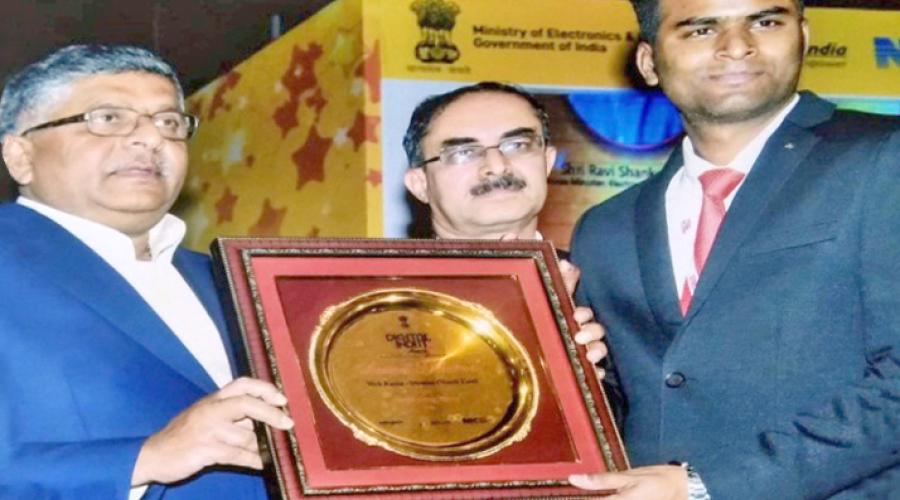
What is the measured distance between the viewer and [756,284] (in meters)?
2.09

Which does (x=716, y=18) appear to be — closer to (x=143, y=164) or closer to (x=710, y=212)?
(x=710, y=212)

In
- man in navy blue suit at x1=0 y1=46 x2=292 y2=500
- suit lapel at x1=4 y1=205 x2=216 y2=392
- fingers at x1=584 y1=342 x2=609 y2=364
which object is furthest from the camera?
suit lapel at x1=4 y1=205 x2=216 y2=392

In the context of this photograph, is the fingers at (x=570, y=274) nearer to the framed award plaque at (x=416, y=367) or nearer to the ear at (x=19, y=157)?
the framed award plaque at (x=416, y=367)

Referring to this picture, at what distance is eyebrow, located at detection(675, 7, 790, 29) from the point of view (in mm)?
2164

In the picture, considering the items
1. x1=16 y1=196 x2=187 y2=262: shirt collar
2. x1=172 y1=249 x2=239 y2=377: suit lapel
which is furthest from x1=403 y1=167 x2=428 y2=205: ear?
x1=16 y1=196 x2=187 y2=262: shirt collar

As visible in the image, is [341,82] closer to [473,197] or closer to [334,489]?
[473,197]

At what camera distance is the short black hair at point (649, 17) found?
2299 millimetres

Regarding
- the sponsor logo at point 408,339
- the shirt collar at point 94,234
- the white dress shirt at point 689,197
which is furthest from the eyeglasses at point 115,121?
the white dress shirt at point 689,197

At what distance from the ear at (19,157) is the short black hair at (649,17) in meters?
1.23

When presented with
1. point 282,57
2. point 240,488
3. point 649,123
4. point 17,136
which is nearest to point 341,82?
point 282,57

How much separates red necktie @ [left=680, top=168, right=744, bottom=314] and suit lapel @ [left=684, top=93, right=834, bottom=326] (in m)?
0.05

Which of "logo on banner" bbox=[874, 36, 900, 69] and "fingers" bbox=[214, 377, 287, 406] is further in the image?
"logo on banner" bbox=[874, 36, 900, 69]

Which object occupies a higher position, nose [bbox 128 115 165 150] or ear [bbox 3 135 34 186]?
nose [bbox 128 115 165 150]

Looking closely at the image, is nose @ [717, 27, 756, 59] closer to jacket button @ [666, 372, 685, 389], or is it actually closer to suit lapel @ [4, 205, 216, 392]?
jacket button @ [666, 372, 685, 389]
